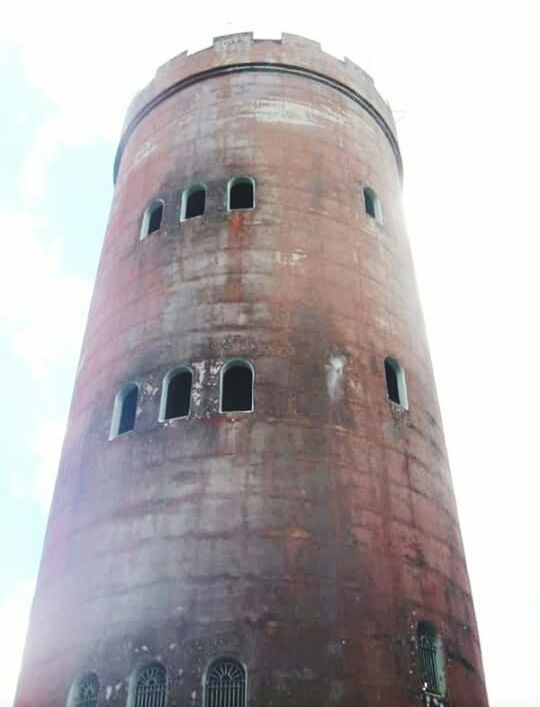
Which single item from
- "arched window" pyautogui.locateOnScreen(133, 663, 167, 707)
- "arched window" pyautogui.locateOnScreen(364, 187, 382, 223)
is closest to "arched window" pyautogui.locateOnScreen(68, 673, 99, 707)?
"arched window" pyautogui.locateOnScreen(133, 663, 167, 707)

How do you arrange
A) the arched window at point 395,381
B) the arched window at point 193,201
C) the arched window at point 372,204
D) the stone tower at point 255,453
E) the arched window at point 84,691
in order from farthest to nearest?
the arched window at point 372,204, the arched window at point 193,201, the arched window at point 395,381, the arched window at point 84,691, the stone tower at point 255,453

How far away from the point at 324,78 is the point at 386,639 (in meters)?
13.8

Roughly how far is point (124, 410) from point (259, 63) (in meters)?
9.69

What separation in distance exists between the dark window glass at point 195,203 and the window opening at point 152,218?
706 mm

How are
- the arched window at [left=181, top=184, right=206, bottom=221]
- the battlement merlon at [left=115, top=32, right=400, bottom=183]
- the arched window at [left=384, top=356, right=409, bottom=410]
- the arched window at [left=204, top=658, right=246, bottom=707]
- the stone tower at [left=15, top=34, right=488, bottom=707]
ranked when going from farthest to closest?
the battlement merlon at [left=115, top=32, right=400, bottom=183], the arched window at [left=181, top=184, right=206, bottom=221], the arched window at [left=384, top=356, right=409, bottom=410], the stone tower at [left=15, top=34, right=488, bottom=707], the arched window at [left=204, top=658, right=246, bottom=707]

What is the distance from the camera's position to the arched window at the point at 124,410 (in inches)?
600

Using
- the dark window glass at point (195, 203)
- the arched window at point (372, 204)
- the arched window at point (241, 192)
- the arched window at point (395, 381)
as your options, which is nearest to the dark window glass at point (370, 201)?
the arched window at point (372, 204)

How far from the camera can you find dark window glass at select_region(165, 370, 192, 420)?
14.8 metres

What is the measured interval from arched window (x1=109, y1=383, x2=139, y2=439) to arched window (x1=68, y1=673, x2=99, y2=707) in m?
4.26

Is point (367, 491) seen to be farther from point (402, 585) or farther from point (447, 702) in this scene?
point (447, 702)

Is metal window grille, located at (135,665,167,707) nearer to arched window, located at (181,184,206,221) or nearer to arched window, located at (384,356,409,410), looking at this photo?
arched window, located at (384,356,409,410)

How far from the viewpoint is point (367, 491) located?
13820 mm

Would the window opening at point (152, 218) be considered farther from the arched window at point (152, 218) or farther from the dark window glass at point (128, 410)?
the dark window glass at point (128, 410)

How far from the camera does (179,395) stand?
1516 cm
